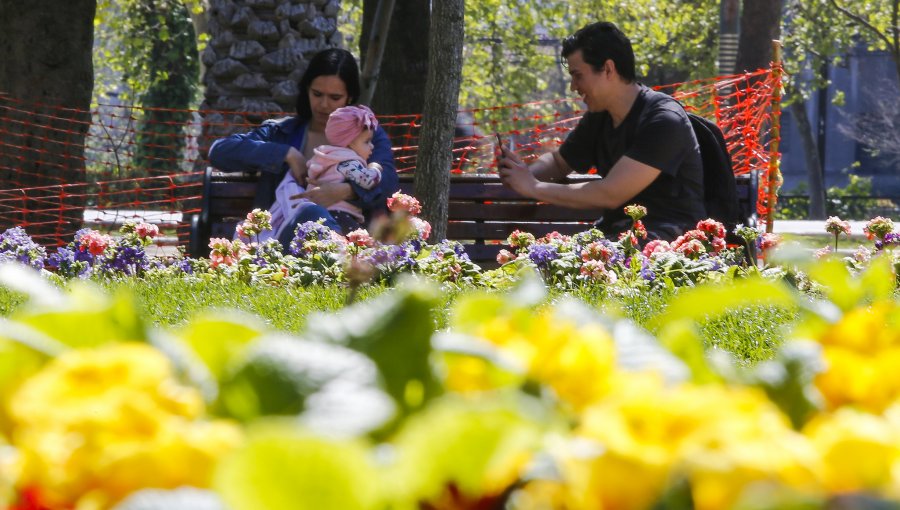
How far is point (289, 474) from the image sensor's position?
582mm

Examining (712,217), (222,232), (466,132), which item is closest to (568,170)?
(712,217)

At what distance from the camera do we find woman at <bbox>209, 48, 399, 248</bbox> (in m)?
6.93

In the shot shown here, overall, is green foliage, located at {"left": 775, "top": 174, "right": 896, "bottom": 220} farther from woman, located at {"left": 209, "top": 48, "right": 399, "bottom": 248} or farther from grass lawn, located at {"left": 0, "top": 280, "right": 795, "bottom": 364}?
grass lawn, located at {"left": 0, "top": 280, "right": 795, "bottom": 364}

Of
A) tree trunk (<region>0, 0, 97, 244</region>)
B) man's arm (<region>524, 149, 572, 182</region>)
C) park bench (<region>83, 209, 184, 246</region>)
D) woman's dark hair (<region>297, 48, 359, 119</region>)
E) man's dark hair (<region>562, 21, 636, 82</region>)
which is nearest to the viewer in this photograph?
man's dark hair (<region>562, 21, 636, 82</region>)

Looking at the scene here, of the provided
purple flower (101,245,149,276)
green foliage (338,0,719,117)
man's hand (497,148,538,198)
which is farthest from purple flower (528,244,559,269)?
green foliage (338,0,719,117)

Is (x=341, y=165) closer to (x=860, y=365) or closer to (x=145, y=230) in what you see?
(x=145, y=230)

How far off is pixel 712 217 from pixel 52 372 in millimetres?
6536

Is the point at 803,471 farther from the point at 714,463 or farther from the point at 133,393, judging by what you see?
the point at 133,393

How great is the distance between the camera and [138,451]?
0.67 metres

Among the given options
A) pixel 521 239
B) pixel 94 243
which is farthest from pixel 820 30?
pixel 94 243

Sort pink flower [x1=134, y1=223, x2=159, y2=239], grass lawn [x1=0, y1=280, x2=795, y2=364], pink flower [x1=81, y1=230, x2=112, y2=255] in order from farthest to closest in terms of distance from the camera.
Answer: pink flower [x1=134, y1=223, x2=159, y2=239], pink flower [x1=81, y1=230, x2=112, y2=255], grass lawn [x1=0, y1=280, x2=795, y2=364]

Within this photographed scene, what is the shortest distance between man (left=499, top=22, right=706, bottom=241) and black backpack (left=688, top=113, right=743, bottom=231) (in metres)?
0.20

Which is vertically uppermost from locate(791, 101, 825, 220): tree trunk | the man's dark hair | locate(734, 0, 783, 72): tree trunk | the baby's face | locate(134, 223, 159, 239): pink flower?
locate(734, 0, 783, 72): tree trunk

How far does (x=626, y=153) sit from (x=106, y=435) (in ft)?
19.8
